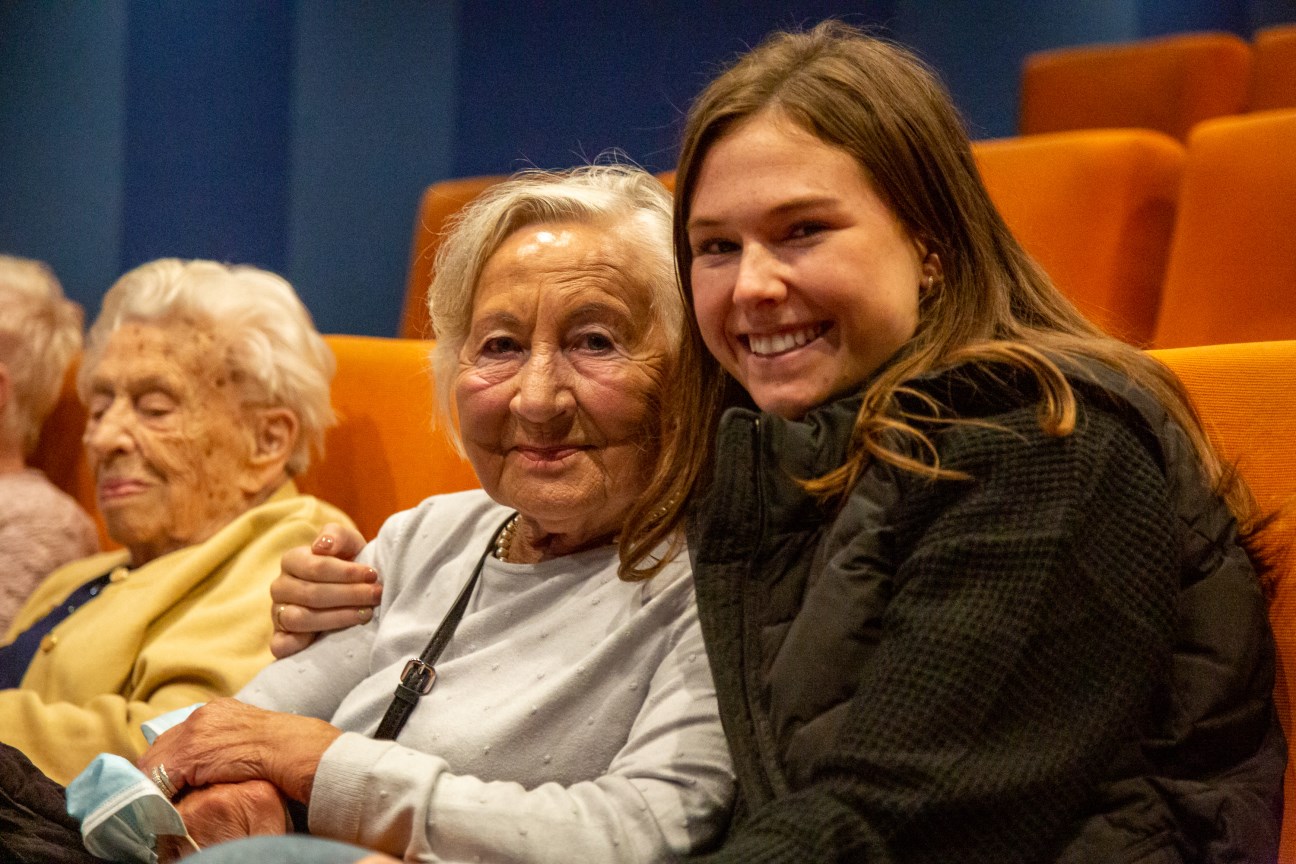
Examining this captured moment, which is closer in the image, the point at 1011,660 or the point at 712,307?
the point at 1011,660

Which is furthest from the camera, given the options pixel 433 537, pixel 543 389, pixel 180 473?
pixel 180 473

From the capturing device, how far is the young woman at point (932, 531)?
40.4 inches

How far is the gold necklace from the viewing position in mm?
1625

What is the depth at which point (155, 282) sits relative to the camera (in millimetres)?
2354

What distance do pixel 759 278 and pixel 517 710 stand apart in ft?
1.67

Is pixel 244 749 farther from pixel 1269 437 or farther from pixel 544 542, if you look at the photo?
pixel 1269 437

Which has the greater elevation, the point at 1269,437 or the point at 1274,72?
the point at 1274,72

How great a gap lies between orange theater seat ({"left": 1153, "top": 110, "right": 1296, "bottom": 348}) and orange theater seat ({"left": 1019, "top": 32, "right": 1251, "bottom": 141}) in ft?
4.20

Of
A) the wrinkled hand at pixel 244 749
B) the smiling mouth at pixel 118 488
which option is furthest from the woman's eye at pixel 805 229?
the smiling mouth at pixel 118 488

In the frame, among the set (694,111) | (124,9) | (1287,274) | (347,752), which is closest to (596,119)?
(124,9)

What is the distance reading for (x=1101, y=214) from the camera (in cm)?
231

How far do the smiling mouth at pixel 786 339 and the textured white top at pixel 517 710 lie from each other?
263mm

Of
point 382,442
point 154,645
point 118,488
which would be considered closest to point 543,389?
point 154,645

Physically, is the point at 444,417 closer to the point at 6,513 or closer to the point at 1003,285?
the point at 1003,285
